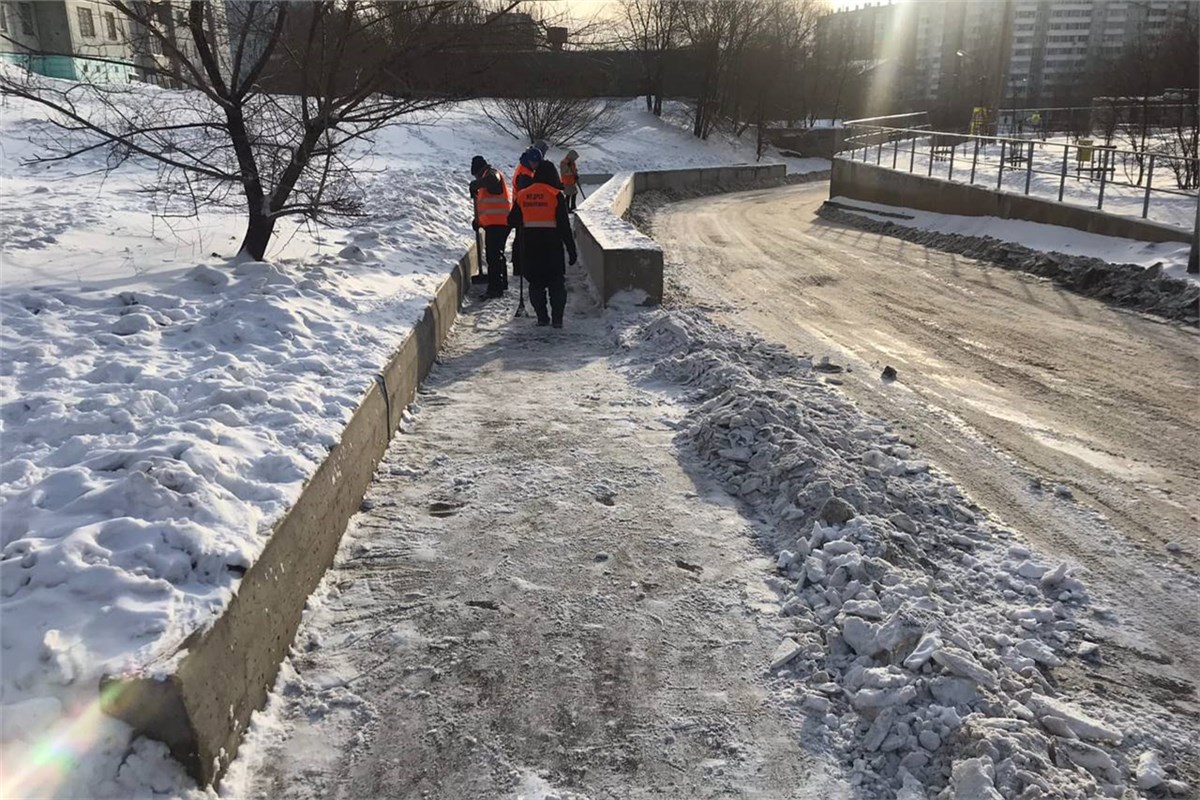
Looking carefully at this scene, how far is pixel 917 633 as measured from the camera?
3498mm

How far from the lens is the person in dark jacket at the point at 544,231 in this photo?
9125 mm

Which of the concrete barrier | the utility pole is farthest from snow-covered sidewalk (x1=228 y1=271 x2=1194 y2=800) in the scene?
the utility pole

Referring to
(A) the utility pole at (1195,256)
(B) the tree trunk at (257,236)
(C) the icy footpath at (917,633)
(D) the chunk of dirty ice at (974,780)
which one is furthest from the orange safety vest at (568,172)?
(D) the chunk of dirty ice at (974,780)

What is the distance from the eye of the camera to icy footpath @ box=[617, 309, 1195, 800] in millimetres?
2986

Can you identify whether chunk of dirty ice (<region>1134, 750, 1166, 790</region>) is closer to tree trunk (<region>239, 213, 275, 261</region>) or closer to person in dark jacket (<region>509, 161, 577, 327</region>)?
person in dark jacket (<region>509, 161, 577, 327</region>)

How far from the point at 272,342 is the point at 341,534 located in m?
1.99

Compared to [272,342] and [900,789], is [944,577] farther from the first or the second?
[272,342]

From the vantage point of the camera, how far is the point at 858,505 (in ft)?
15.7

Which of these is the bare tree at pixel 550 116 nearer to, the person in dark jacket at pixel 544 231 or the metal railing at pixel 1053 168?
the metal railing at pixel 1053 168

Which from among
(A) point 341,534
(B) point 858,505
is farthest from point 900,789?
(A) point 341,534

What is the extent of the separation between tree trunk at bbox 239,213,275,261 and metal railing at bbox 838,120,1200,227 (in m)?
12.3

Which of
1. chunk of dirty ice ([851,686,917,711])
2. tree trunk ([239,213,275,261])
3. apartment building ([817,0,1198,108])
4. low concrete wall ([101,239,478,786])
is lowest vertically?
chunk of dirty ice ([851,686,917,711])

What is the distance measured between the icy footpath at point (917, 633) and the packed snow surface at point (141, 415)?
2.32m

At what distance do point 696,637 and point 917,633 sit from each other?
36.2 inches
